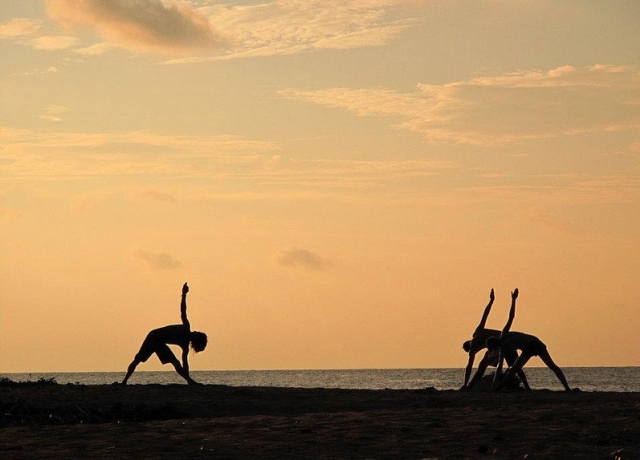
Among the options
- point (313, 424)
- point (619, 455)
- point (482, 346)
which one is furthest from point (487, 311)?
point (619, 455)

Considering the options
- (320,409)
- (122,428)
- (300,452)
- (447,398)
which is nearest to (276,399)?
(320,409)

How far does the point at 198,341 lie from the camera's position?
101 feet

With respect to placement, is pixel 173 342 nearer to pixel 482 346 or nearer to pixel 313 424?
pixel 482 346

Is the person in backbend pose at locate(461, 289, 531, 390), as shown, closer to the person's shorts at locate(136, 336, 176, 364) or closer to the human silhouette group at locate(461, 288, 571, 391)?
the human silhouette group at locate(461, 288, 571, 391)

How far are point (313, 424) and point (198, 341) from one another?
34.9ft

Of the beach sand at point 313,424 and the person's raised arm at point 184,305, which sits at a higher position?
the person's raised arm at point 184,305

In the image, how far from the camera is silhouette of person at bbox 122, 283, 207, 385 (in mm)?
30844

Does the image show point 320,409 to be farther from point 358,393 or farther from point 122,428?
point 122,428

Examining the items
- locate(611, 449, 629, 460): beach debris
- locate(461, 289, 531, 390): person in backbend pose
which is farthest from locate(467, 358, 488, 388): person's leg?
locate(611, 449, 629, 460): beach debris

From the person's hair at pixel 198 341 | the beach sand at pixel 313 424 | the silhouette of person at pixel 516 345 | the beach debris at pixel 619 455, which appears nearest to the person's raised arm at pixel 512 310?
the silhouette of person at pixel 516 345

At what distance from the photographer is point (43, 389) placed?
94.9 feet

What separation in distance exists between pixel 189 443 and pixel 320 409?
640cm

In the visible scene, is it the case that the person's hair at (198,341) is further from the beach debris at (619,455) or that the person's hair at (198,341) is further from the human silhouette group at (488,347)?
the beach debris at (619,455)

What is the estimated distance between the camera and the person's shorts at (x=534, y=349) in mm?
30000
